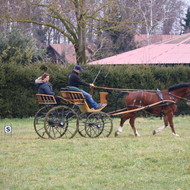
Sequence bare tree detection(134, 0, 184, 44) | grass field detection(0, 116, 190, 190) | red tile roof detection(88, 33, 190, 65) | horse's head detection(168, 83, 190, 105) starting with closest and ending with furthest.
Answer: grass field detection(0, 116, 190, 190) < horse's head detection(168, 83, 190, 105) < red tile roof detection(88, 33, 190, 65) < bare tree detection(134, 0, 184, 44)

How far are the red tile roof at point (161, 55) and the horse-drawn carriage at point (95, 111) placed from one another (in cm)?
1556

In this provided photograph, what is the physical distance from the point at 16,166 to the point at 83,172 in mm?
1494

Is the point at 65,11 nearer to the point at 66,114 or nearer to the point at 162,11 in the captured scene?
the point at 66,114

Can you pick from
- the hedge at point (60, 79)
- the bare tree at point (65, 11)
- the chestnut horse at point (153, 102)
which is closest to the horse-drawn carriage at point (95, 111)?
the chestnut horse at point (153, 102)

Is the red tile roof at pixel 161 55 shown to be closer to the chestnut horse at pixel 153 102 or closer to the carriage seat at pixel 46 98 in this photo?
the chestnut horse at pixel 153 102

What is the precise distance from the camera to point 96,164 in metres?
9.50

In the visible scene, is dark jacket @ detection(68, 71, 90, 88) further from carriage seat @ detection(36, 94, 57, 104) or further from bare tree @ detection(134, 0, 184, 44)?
bare tree @ detection(134, 0, 184, 44)

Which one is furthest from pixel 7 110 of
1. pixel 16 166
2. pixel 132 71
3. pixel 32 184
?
pixel 32 184

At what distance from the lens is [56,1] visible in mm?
25922

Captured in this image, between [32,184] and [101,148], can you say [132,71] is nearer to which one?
[101,148]

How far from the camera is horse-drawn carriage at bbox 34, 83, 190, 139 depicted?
13.5 metres

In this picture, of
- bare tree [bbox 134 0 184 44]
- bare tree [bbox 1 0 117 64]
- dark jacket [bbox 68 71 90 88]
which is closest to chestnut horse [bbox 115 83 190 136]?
dark jacket [bbox 68 71 90 88]

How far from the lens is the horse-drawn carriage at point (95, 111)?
1349 centimetres

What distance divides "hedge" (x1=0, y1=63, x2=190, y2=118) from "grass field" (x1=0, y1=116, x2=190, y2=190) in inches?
324
